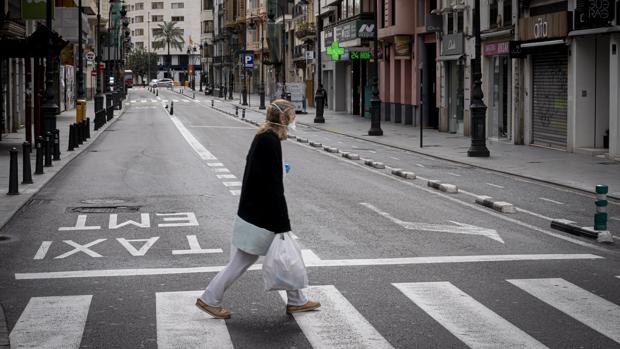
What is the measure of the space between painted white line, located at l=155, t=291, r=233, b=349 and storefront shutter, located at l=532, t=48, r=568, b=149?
2179 centimetres

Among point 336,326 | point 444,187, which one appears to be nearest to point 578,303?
point 336,326

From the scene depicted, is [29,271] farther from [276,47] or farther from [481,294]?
[276,47]

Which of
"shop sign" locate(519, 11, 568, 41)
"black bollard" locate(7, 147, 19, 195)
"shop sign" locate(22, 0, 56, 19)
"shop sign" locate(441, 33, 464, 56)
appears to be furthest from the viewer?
"shop sign" locate(441, 33, 464, 56)

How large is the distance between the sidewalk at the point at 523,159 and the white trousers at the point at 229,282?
34.5ft

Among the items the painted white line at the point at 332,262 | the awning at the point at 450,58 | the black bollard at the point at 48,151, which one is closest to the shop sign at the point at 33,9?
the black bollard at the point at 48,151

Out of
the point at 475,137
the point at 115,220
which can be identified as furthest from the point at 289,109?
the point at 475,137

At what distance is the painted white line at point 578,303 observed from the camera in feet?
26.8

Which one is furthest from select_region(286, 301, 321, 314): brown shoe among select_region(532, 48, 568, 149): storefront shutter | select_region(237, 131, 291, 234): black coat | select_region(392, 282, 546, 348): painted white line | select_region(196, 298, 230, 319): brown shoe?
select_region(532, 48, 568, 149): storefront shutter

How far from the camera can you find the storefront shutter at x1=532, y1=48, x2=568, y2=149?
29203 mm

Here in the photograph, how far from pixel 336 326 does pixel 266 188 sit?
1.25m

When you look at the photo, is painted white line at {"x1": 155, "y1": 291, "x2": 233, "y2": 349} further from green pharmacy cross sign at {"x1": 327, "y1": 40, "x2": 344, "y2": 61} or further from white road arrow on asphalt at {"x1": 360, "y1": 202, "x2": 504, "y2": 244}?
green pharmacy cross sign at {"x1": 327, "y1": 40, "x2": 344, "y2": 61}

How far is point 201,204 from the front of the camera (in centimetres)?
1645

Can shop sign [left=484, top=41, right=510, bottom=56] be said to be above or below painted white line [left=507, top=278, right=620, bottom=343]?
above

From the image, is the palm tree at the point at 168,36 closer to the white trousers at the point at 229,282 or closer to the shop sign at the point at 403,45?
the shop sign at the point at 403,45
